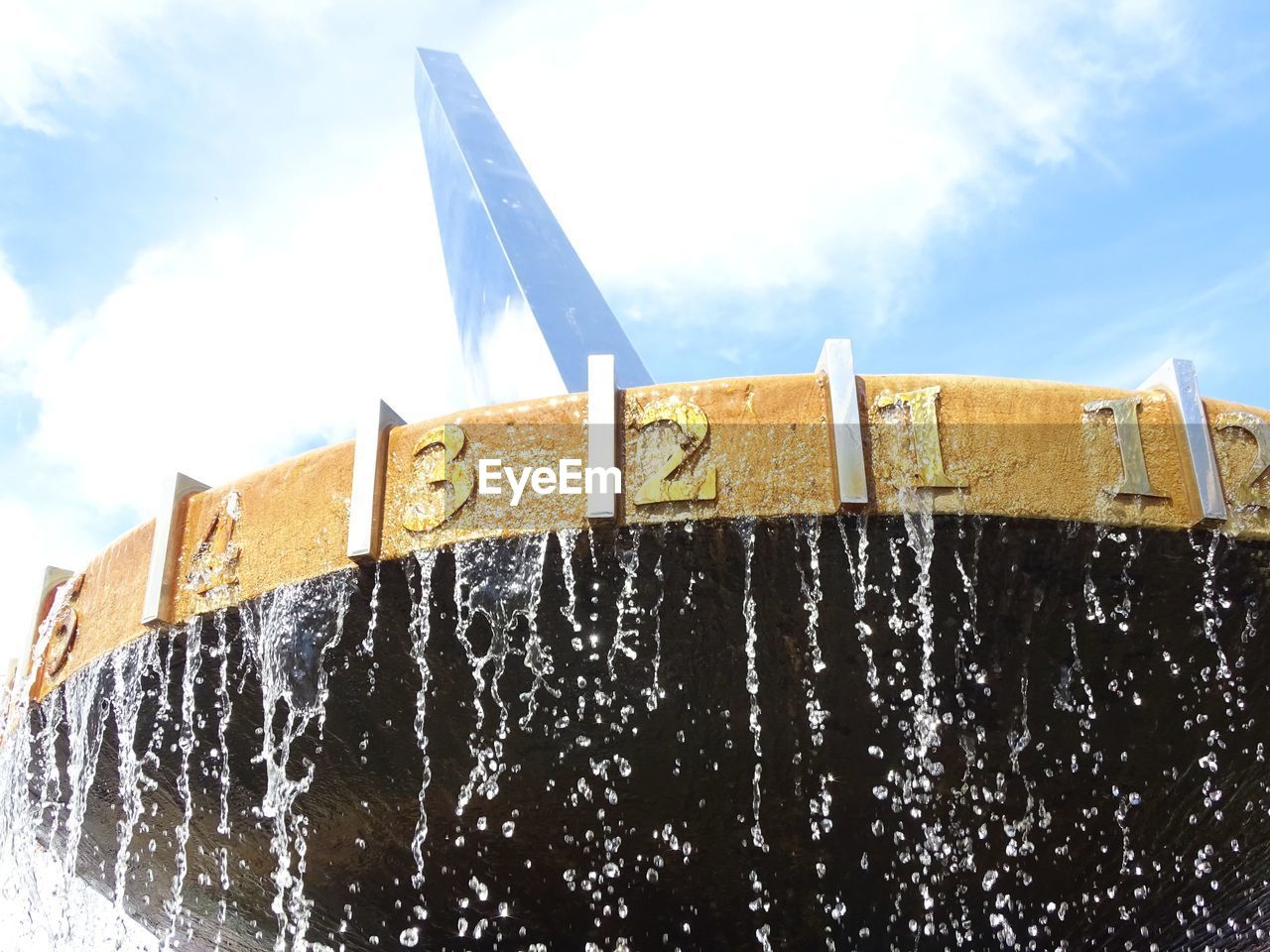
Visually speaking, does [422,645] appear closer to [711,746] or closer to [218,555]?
[218,555]

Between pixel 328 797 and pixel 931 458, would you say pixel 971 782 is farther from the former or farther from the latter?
pixel 328 797

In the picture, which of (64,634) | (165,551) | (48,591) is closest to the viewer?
(165,551)

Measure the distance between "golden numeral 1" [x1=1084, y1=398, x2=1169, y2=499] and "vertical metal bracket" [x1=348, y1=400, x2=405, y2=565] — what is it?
222 cm

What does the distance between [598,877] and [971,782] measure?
1.60 m

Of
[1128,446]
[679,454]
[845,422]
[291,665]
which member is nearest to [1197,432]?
[1128,446]

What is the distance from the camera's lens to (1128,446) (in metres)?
3.69

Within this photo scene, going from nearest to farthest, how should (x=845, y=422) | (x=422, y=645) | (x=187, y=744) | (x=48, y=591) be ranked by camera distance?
(x=845, y=422) < (x=422, y=645) < (x=187, y=744) < (x=48, y=591)

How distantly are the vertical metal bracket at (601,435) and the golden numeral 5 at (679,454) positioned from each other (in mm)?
90

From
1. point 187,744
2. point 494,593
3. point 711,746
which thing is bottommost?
point 711,746

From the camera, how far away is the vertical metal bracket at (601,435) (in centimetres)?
363

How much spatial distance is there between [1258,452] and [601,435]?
6.65 ft

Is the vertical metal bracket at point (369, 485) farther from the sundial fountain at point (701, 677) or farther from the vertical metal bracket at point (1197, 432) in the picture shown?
the vertical metal bracket at point (1197, 432)

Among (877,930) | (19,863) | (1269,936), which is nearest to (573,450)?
(877,930)

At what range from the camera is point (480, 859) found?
16.5 ft
